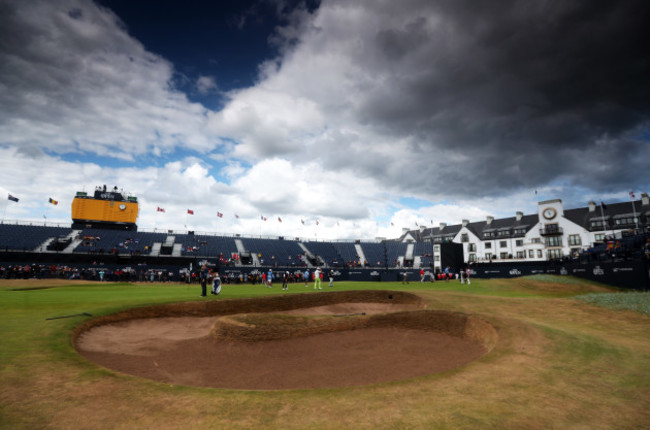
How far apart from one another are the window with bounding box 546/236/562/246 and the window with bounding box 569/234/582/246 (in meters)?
1.96

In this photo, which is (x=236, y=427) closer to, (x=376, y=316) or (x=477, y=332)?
(x=477, y=332)

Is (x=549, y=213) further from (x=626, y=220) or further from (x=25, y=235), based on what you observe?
(x=25, y=235)

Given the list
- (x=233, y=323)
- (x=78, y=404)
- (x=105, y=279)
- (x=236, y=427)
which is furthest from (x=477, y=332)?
(x=105, y=279)

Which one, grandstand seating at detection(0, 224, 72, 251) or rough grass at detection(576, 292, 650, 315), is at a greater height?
grandstand seating at detection(0, 224, 72, 251)

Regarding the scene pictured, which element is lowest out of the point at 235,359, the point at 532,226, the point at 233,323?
the point at 235,359

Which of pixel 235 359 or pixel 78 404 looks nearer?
pixel 78 404

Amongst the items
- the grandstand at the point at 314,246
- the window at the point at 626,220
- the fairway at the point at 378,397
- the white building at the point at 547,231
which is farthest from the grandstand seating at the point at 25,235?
the window at the point at 626,220

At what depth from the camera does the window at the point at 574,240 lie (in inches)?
2486

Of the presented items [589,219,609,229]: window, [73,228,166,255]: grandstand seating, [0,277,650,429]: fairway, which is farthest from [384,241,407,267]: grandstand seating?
[0,277,650,429]: fairway

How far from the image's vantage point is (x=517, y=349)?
358 inches

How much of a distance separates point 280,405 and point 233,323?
8635mm

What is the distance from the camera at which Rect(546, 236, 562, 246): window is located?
66113 mm

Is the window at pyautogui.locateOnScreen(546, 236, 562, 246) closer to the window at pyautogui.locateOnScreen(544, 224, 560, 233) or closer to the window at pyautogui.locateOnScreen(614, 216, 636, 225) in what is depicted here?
the window at pyautogui.locateOnScreen(544, 224, 560, 233)

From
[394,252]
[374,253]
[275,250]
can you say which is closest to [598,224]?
[394,252]
